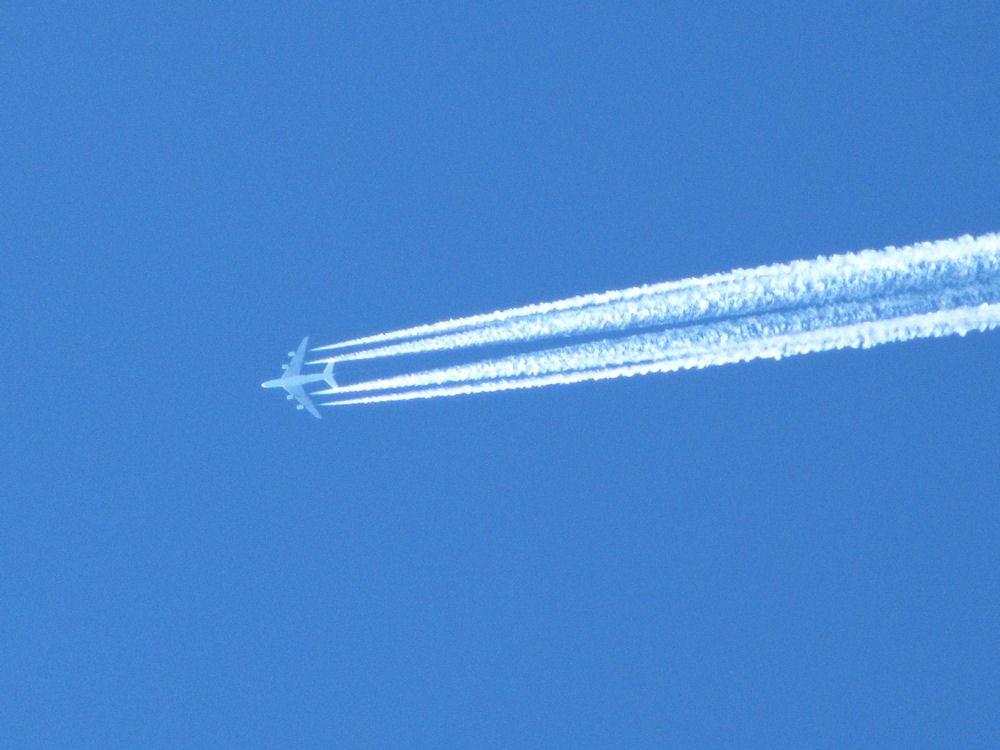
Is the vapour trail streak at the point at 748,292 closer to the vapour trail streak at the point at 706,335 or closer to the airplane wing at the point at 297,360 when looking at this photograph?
the vapour trail streak at the point at 706,335

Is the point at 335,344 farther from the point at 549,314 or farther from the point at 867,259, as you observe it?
the point at 867,259

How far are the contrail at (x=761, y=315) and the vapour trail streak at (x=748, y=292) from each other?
2 centimetres

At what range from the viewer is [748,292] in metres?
28.9

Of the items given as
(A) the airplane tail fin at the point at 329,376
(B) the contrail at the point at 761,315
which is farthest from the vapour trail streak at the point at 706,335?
(A) the airplane tail fin at the point at 329,376

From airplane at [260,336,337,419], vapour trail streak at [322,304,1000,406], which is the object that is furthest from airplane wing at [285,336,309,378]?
vapour trail streak at [322,304,1000,406]

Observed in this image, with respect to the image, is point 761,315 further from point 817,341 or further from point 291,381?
point 291,381

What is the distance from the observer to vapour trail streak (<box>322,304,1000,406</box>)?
1025 inches

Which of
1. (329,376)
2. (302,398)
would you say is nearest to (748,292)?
(329,376)

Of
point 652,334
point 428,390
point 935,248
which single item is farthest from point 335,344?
point 935,248

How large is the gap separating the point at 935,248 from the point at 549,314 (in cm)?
887

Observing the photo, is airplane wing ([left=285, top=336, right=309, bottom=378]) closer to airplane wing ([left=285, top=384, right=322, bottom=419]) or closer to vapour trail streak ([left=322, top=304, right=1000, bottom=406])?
airplane wing ([left=285, top=384, right=322, bottom=419])

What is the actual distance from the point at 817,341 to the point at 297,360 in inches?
729

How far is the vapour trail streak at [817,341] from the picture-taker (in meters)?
26.0

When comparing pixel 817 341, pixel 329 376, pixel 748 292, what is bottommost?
pixel 817 341
